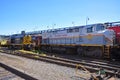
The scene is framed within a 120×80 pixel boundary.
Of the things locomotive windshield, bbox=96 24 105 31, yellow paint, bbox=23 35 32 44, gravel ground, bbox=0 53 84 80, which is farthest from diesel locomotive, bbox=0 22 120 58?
gravel ground, bbox=0 53 84 80

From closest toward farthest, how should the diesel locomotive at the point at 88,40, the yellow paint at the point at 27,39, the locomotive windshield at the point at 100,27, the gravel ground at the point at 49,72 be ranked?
1. the gravel ground at the point at 49,72
2. the diesel locomotive at the point at 88,40
3. the locomotive windshield at the point at 100,27
4. the yellow paint at the point at 27,39

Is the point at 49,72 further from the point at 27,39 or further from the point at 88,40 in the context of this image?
the point at 27,39

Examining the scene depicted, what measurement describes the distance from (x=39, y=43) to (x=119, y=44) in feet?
48.3

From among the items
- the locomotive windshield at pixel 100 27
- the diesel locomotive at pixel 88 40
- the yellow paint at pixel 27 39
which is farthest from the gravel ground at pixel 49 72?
the yellow paint at pixel 27 39

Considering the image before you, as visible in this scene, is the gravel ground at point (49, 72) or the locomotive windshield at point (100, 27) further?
the locomotive windshield at point (100, 27)

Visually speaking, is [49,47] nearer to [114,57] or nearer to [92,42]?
[92,42]

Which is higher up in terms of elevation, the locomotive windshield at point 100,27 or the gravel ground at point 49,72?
the locomotive windshield at point 100,27

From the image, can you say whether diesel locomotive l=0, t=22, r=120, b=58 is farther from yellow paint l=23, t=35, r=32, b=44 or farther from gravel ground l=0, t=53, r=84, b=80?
gravel ground l=0, t=53, r=84, b=80

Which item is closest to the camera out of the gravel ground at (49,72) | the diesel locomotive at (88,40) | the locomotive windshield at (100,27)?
the gravel ground at (49,72)

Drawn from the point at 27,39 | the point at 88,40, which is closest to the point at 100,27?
the point at 88,40

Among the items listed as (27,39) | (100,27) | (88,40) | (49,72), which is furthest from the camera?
(27,39)

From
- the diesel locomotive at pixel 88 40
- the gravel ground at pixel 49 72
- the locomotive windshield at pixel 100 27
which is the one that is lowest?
the gravel ground at pixel 49 72

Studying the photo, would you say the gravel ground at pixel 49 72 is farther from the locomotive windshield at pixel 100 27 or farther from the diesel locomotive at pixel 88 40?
the locomotive windshield at pixel 100 27

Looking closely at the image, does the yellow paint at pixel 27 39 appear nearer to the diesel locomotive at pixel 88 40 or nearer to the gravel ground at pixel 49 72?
the diesel locomotive at pixel 88 40
